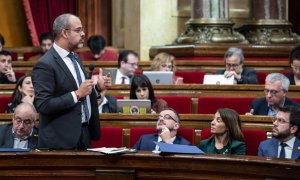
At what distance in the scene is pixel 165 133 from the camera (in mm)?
5117

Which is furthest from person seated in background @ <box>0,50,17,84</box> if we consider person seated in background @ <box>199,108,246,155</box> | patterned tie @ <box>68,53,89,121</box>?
patterned tie @ <box>68,53,89,121</box>

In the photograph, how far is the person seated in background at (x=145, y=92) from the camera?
20.0 ft

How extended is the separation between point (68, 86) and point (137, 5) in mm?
5404

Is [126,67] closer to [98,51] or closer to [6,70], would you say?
[6,70]

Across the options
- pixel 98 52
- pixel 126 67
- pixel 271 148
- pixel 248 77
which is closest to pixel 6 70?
pixel 126 67

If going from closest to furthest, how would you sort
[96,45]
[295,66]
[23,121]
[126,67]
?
[23,121] < [295,66] < [126,67] < [96,45]

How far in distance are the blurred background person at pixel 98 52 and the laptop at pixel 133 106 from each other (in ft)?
8.63

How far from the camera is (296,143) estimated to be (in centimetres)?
480

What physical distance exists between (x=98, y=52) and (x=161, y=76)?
6.35 ft

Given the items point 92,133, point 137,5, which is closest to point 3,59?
point 137,5

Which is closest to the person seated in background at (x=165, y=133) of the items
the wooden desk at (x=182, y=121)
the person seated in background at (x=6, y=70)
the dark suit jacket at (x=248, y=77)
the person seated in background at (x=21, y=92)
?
the wooden desk at (x=182, y=121)

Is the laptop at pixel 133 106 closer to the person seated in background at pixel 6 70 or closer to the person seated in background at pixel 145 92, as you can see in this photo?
the person seated in background at pixel 145 92

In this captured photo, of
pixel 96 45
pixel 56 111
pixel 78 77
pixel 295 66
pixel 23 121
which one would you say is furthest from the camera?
pixel 96 45

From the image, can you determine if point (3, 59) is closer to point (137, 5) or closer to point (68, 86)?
point (137, 5)
